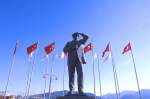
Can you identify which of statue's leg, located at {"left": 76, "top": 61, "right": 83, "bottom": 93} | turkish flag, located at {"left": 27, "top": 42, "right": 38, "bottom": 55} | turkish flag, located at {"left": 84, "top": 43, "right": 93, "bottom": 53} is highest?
turkish flag, located at {"left": 84, "top": 43, "right": 93, "bottom": 53}

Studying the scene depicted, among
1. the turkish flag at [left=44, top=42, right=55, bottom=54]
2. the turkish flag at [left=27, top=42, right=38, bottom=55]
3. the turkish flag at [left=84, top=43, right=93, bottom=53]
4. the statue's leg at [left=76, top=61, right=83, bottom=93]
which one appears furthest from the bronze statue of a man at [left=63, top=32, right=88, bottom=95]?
the turkish flag at [left=84, top=43, right=93, bottom=53]

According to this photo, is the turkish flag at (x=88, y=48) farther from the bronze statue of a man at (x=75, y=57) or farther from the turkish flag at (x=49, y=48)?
the bronze statue of a man at (x=75, y=57)

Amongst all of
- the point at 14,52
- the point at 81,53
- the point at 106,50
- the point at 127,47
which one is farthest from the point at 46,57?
the point at 81,53

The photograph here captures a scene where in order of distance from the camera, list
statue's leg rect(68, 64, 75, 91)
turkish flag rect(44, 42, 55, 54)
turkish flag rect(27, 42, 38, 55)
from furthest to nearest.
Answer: turkish flag rect(44, 42, 55, 54) → turkish flag rect(27, 42, 38, 55) → statue's leg rect(68, 64, 75, 91)

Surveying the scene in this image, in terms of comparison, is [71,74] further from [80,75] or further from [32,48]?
[32,48]

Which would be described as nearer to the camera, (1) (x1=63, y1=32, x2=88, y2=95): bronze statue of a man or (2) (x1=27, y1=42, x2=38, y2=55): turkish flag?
(1) (x1=63, y1=32, x2=88, y2=95): bronze statue of a man

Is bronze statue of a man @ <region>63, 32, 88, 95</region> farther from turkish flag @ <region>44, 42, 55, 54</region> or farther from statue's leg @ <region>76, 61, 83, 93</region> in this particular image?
turkish flag @ <region>44, 42, 55, 54</region>

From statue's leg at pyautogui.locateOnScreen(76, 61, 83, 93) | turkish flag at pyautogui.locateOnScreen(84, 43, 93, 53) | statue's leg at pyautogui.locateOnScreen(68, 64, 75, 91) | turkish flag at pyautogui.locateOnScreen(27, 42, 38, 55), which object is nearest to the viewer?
statue's leg at pyautogui.locateOnScreen(76, 61, 83, 93)

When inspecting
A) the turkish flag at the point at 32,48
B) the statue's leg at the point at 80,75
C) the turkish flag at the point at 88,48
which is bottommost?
the statue's leg at the point at 80,75

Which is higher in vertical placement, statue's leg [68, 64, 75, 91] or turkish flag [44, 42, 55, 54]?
turkish flag [44, 42, 55, 54]

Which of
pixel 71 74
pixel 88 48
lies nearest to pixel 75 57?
pixel 71 74

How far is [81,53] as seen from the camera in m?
7.57

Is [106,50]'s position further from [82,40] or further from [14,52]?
[82,40]

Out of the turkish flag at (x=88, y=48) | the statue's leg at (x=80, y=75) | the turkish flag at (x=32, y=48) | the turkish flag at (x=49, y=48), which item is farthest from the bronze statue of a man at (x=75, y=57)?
the turkish flag at (x=88, y=48)
